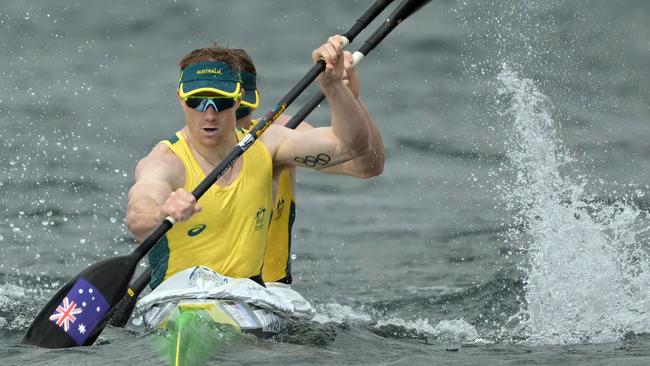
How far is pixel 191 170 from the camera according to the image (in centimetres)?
672

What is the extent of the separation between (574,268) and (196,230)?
9.94 ft

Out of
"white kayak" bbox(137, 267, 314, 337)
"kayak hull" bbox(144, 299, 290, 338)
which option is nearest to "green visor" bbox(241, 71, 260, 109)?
"white kayak" bbox(137, 267, 314, 337)

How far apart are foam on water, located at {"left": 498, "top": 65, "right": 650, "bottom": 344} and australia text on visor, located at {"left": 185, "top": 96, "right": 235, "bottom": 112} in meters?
2.30

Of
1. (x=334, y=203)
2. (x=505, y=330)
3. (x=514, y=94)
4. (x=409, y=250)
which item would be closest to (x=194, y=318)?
(x=505, y=330)

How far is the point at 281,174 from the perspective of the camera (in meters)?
7.62

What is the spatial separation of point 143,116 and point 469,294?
17.9 feet

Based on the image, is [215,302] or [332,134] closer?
[215,302]

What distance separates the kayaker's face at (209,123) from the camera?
6.67 meters

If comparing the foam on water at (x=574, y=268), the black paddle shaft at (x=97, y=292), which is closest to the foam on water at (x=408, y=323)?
the foam on water at (x=574, y=268)

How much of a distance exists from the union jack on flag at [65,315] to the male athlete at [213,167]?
458 millimetres

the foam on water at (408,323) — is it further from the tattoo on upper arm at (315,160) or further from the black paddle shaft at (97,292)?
the black paddle shaft at (97,292)

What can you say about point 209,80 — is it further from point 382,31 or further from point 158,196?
point 382,31

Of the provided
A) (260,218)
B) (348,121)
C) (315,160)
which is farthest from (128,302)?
Answer: (348,121)

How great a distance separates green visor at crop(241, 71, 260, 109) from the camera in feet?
24.9
